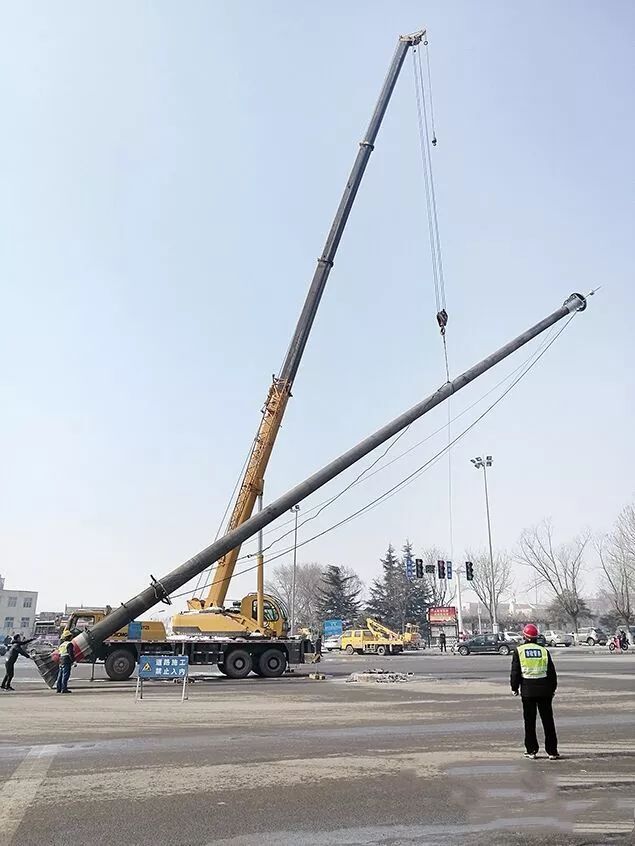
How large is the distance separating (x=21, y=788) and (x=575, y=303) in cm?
2151

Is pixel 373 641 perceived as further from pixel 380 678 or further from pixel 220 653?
pixel 220 653

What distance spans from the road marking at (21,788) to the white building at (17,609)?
131m

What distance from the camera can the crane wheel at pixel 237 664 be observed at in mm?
22281

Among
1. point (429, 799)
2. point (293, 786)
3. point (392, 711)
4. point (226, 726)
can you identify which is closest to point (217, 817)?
point (293, 786)

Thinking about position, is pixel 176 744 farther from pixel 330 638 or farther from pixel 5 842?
pixel 330 638

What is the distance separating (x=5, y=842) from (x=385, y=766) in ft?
14.3

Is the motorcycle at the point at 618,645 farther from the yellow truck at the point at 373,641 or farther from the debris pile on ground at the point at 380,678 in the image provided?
the debris pile on ground at the point at 380,678

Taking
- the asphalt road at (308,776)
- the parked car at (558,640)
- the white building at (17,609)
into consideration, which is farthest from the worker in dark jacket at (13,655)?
the white building at (17,609)

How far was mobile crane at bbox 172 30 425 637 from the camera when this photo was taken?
2195cm

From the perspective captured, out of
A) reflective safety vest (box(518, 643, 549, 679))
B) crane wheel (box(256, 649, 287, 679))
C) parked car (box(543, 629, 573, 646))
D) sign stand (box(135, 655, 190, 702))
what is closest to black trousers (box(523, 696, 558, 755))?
reflective safety vest (box(518, 643, 549, 679))

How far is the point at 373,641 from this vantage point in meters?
47.4

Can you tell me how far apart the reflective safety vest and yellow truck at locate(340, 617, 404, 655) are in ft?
132

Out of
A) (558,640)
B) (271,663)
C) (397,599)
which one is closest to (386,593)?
(397,599)

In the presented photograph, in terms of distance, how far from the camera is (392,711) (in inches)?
527
